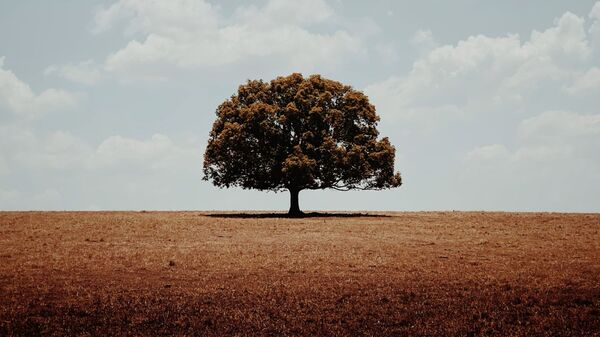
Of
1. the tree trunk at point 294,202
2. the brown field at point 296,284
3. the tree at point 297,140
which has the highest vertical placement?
the tree at point 297,140

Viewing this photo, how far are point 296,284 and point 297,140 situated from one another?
4214 centimetres

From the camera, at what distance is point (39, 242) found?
31281 millimetres

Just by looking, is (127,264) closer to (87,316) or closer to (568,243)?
(87,316)

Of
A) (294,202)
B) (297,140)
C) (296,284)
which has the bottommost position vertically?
(296,284)

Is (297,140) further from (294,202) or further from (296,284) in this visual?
(296,284)

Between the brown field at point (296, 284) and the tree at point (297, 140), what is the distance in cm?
2110

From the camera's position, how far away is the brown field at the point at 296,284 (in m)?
13.0

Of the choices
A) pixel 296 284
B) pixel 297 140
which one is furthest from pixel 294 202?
pixel 296 284

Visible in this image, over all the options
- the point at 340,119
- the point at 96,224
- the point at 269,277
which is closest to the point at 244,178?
the point at 340,119

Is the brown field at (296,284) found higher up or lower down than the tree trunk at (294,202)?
lower down

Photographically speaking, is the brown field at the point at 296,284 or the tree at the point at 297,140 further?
the tree at the point at 297,140

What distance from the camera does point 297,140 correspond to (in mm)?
59375

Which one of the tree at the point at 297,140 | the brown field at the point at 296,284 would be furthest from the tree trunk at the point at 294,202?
the brown field at the point at 296,284

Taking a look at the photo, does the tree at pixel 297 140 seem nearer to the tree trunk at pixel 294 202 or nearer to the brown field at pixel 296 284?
the tree trunk at pixel 294 202
